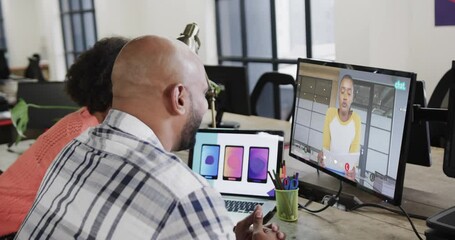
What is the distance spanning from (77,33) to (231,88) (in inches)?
242

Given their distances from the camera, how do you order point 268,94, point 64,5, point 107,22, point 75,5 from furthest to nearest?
point 64,5 < point 75,5 < point 107,22 < point 268,94

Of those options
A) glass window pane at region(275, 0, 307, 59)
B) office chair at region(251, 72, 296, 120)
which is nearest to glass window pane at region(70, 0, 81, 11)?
glass window pane at region(275, 0, 307, 59)

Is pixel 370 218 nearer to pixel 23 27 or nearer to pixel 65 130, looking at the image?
pixel 65 130

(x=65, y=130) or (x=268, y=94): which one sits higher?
(x=65, y=130)

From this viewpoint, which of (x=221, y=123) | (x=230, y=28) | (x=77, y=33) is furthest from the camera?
(x=77, y=33)

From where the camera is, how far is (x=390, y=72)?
1394 millimetres

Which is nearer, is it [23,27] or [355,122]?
[355,122]

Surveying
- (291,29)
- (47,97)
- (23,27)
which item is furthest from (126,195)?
(23,27)

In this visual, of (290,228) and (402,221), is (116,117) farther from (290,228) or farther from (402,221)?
(402,221)

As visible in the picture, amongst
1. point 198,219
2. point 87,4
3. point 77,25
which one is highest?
point 87,4

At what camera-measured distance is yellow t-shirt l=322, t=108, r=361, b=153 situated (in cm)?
152

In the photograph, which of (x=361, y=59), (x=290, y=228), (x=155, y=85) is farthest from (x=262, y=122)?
(x=155, y=85)

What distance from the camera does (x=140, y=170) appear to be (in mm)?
948

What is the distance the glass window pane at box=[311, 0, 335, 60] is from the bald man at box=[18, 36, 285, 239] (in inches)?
135
